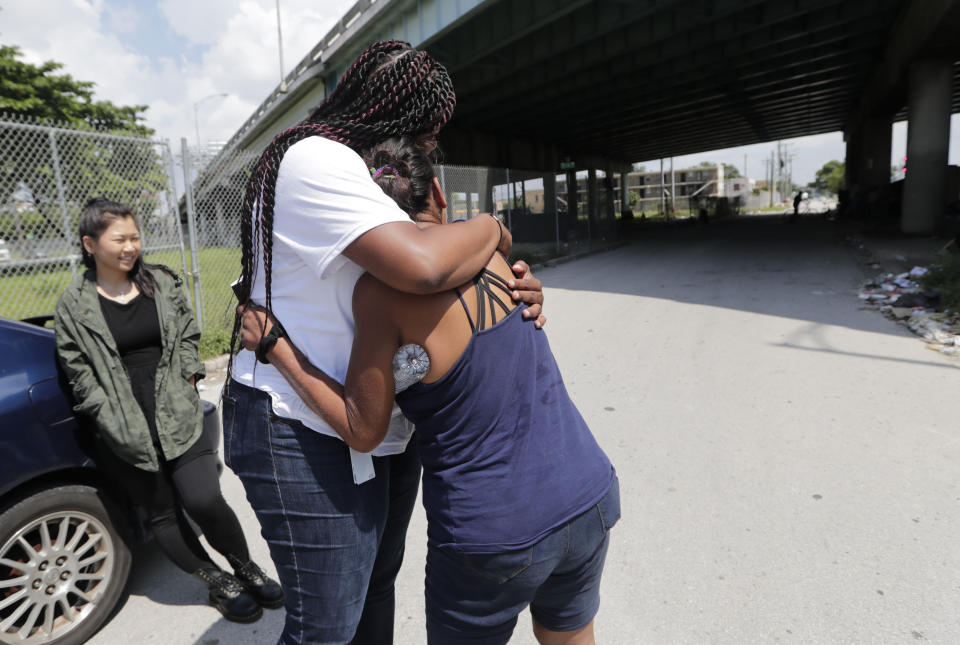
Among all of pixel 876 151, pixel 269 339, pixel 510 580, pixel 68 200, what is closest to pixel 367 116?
pixel 269 339

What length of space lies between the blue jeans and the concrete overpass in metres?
8.97

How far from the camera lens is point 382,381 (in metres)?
1.29

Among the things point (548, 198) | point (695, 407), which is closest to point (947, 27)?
point (548, 198)

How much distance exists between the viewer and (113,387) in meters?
2.65

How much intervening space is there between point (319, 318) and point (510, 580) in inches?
27.3

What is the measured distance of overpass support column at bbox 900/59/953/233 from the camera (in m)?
18.7

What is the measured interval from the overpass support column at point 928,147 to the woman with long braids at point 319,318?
71.1ft

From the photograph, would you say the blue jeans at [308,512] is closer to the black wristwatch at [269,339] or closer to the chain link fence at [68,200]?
the black wristwatch at [269,339]

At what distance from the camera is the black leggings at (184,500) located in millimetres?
2723

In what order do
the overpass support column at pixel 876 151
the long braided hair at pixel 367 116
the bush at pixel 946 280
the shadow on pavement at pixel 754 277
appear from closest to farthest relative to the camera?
1. the long braided hair at pixel 367 116
2. the bush at pixel 946 280
3. the shadow on pavement at pixel 754 277
4. the overpass support column at pixel 876 151

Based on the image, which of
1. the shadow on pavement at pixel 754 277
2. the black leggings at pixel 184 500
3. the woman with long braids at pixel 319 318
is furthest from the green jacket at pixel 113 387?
the shadow on pavement at pixel 754 277

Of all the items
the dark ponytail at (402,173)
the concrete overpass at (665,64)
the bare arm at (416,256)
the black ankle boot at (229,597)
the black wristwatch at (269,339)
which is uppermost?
the concrete overpass at (665,64)

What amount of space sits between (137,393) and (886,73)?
27192 millimetres

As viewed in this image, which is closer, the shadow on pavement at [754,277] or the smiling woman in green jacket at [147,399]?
the smiling woman in green jacket at [147,399]
